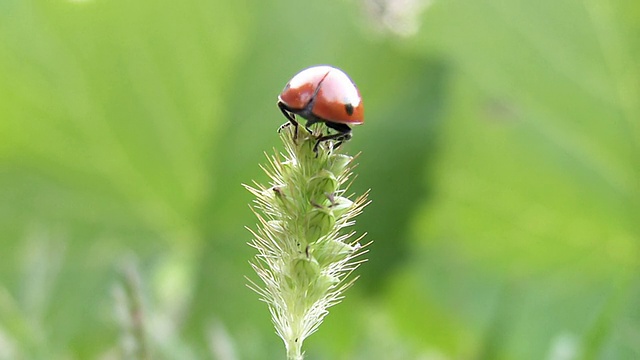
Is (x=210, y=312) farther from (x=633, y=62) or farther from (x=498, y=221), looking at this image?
(x=633, y=62)

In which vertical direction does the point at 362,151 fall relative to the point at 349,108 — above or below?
above

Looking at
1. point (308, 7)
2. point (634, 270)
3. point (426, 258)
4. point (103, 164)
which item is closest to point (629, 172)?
point (634, 270)

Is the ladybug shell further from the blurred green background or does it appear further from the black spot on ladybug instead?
the blurred green background

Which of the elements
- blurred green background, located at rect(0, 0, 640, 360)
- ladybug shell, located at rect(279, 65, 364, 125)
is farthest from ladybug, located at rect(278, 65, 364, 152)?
blurred green background, located at rect(0, 0, 640, 360)

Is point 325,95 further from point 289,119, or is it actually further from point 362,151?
point 362,151

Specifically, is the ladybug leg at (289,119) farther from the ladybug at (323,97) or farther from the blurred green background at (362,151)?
the blurred green background at (362,151)

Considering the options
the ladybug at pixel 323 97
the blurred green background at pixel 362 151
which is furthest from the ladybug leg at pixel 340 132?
the blurred green background at pixel 362 151

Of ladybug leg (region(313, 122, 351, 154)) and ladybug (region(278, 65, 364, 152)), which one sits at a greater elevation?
ladybug (region(278, 65, 364, 152))

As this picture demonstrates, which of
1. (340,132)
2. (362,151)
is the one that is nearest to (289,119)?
(340,132)
